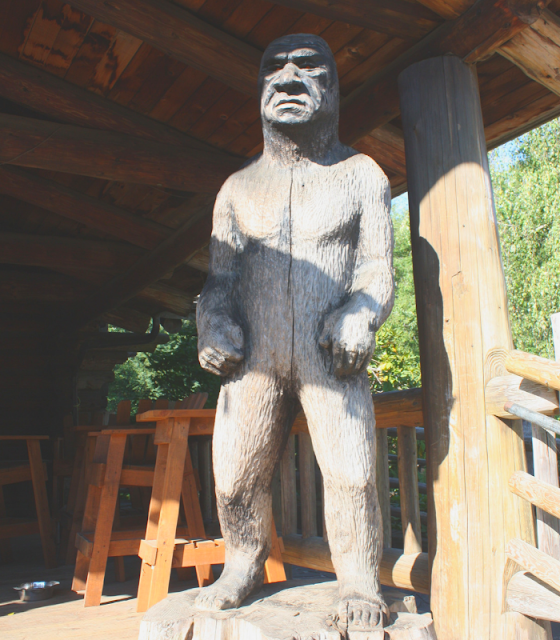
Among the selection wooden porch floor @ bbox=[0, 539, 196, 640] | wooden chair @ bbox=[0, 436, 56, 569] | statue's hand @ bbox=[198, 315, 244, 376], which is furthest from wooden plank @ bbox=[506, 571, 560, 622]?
wooden chair @ bbox=[0, 436, 56, 569]

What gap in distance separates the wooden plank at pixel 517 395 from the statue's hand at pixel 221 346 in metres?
0.96

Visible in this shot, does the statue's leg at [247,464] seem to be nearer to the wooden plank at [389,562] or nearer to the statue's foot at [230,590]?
the statue's foot at [230,590]

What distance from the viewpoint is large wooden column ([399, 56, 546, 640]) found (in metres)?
2.10

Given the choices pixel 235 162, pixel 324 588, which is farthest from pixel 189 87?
pixel 324 588

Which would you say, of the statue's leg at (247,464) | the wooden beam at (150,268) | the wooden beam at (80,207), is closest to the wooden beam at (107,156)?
the wooden beam at (150,268)

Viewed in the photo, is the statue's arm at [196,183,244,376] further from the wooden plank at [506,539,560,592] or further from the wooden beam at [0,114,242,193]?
the wooden beam at [0,114,242,193]

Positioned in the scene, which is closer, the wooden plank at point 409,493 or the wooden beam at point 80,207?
the wooden plank at point 409,493

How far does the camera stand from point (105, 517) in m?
3.21

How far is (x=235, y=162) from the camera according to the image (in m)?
3.81

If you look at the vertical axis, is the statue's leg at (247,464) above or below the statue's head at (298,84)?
below

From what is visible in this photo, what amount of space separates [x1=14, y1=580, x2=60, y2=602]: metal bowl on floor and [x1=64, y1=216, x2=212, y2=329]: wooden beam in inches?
102

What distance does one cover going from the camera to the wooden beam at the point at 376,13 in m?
2.46

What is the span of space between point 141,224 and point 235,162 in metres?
1.36

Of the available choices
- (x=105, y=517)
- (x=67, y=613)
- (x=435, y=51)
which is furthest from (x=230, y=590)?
(x=435, y=51)
